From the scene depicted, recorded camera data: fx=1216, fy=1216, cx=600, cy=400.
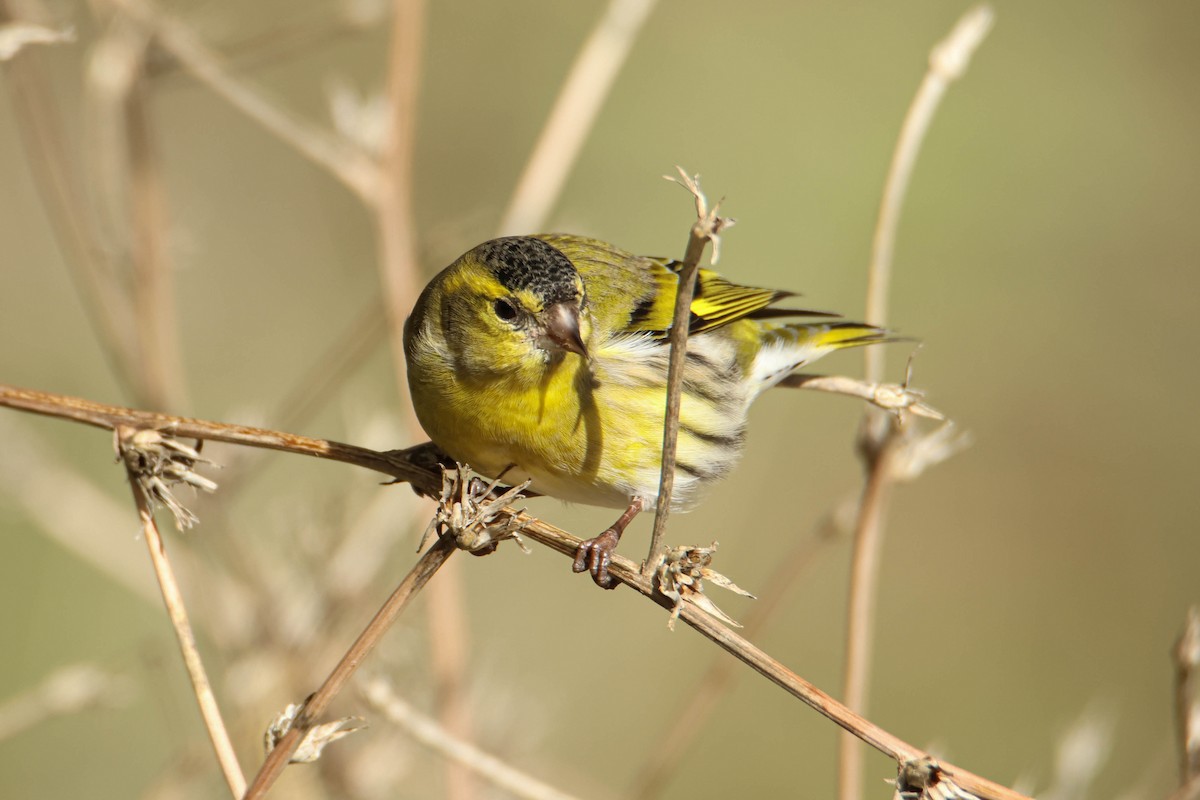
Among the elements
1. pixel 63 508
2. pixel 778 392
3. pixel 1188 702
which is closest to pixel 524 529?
pixel 1188 702

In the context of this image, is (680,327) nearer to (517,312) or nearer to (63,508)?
(517,312)

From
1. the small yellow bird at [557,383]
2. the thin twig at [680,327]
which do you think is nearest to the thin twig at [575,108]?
the small yellow bird at [557,383]

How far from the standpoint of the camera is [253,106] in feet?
11.0

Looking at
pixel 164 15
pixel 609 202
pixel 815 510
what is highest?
pixel 609 202

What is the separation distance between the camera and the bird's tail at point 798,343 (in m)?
4.14

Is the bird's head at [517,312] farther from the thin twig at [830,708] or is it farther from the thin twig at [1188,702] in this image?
the thin twig at [1188,702]

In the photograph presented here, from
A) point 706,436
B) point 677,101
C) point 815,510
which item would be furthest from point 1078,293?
point 706,436

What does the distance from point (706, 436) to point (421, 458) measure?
34.4 inches

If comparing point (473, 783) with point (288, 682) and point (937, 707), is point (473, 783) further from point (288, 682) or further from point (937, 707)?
point (937, 707)

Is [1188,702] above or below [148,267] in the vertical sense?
below

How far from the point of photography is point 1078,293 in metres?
7.40

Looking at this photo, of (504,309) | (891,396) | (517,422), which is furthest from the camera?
(504,309)

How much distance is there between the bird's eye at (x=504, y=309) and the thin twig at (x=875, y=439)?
0.96 m

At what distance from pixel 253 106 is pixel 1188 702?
270 cm
